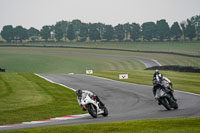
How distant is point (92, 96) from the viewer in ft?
54.3

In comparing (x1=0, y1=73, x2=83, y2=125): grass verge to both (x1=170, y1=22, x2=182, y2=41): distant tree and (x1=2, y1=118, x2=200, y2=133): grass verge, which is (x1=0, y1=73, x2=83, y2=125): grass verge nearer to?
(x1=2, y1=118, x2=200, y2=133): grass verge

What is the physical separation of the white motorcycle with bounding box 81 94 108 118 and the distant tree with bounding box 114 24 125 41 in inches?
6651

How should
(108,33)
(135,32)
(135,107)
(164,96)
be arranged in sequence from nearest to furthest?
(164,96) < (135,107) < (135,32) < (108,33)

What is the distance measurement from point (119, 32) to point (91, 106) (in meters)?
171

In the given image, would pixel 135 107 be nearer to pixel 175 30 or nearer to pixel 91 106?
pixel 91 106

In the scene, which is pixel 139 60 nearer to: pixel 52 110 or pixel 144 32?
pixel 52 110

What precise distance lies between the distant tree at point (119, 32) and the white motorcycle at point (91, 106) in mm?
168928

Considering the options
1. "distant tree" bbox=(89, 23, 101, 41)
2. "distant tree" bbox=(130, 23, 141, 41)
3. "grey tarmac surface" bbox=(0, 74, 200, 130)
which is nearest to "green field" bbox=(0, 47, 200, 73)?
"grey tarmac surface" bbox=(0, 74, 200, 130)

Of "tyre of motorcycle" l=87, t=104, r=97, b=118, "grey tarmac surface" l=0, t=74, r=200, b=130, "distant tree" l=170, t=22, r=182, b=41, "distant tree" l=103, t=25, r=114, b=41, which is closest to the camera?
"grey tarmac surface" l=0, t=74, r=200, b=130

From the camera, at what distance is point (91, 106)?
53.9 ft

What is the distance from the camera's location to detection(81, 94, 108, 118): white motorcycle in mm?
16125

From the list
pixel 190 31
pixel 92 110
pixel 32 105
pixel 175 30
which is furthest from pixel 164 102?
pixel 175 30

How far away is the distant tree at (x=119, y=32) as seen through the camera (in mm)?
185375

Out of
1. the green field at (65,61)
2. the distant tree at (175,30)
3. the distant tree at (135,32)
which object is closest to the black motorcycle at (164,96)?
the green field at (65,61)
